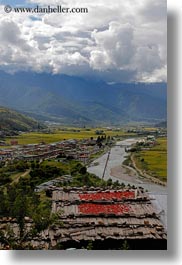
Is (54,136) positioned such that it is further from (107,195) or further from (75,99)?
(107,195)

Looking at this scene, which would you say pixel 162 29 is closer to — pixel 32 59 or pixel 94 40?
pixel 94 40

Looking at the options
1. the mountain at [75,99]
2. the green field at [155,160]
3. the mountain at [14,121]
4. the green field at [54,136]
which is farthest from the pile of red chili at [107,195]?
the mountain at [14,121]

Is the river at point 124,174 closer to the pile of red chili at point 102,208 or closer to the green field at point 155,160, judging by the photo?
the green field at point 155,160

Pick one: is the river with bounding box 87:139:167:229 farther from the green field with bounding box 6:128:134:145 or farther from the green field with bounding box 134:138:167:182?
the green field with bounding box 6:128:134:145

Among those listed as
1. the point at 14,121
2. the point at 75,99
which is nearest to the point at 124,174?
the point at 75,99

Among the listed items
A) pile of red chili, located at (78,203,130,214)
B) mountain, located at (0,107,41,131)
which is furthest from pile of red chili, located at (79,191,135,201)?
mountain, located at (0,107,41,131)

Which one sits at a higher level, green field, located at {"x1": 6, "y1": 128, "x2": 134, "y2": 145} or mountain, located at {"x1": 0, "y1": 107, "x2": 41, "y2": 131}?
mountain, located at {"x1": 0, "y1": 107, "x2": 41, "y2": 131}

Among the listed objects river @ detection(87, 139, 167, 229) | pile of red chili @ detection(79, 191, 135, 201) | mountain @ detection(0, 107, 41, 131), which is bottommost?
pile of red chili @ detection(79, 191, 135, 201)
